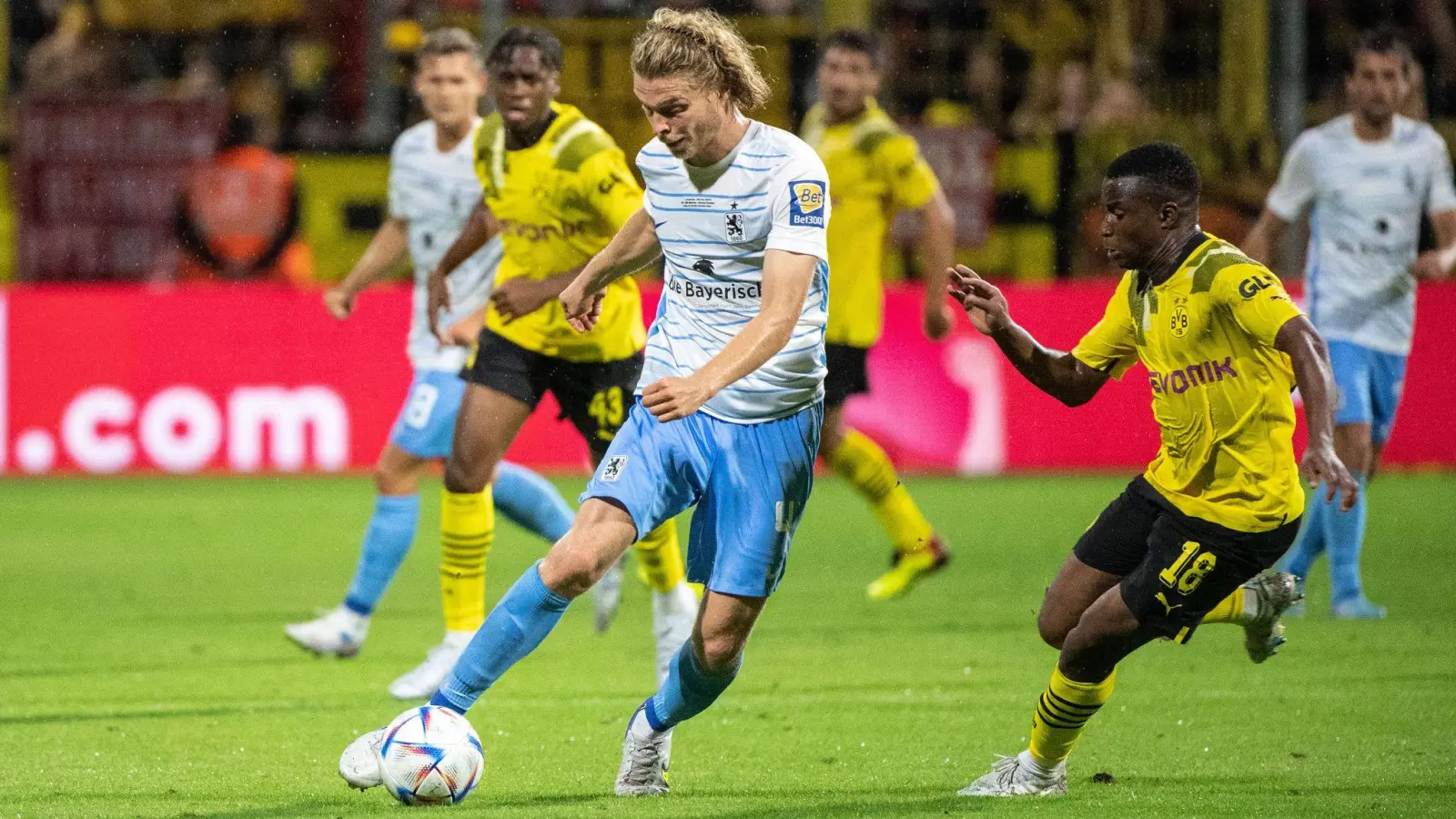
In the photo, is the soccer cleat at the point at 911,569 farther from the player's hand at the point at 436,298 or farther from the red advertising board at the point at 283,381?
the red advertising board at the point at 283,381

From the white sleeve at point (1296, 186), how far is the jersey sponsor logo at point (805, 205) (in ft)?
14.3

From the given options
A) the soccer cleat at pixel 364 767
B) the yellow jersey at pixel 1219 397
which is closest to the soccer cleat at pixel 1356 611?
the yellow jersey at pixel 1219 397

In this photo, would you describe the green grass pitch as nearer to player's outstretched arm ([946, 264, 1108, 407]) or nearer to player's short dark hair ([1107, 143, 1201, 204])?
player's outstretched arm ([946, 264, 1108, 407])

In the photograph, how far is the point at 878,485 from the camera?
28.9ft

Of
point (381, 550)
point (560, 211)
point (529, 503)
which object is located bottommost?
point (381, 550)

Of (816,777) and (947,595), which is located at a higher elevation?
(816,777)

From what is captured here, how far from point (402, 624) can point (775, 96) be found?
8.20 meters

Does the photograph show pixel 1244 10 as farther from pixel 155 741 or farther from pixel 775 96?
pixel 155 741

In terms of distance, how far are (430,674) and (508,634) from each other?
215 cm

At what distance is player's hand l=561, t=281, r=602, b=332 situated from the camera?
540cm

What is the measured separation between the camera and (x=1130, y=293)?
5297 mm

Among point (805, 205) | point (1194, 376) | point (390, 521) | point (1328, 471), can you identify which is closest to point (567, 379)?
point (390, 521)

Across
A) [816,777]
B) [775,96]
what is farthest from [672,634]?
[775,96]

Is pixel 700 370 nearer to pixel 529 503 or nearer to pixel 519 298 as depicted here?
pixel 519 298
